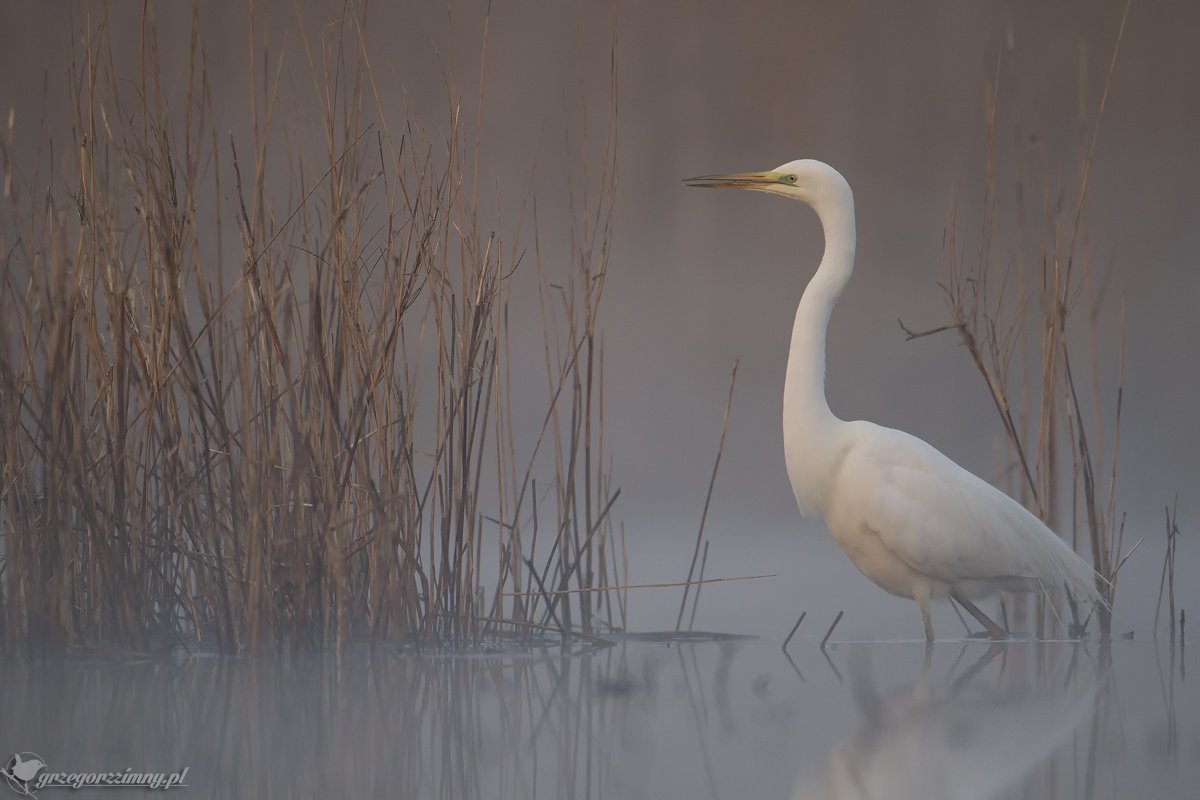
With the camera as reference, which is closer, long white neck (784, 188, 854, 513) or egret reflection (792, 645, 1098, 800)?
egret reflection (792, 645, 1098, 800)

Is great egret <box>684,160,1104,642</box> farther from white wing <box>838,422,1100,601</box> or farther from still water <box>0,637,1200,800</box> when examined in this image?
still water <box>0,637,1200,800</box>

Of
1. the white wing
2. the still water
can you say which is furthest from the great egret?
the still water

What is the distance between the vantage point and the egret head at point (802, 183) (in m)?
2.39

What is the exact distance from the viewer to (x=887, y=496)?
2354 millimetres

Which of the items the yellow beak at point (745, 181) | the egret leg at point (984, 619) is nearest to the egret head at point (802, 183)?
the yellow beak at point (745, 181)

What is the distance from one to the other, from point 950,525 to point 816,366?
0.38 meters

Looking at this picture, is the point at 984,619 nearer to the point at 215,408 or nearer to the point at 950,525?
the point at 950,525

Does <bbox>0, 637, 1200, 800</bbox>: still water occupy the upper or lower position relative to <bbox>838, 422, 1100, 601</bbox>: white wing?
lower

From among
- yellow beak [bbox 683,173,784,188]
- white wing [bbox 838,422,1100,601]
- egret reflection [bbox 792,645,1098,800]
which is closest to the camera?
egret reflection [bbox 792,645,1098,800]

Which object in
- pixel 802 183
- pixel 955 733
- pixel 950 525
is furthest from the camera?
pixel 802 183

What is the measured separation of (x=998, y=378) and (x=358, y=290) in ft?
4.08

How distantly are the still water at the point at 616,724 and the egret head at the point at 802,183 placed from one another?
2.79 ft

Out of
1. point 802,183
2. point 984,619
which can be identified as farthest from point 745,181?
point 984,619

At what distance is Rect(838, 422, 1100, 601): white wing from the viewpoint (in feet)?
7.66
